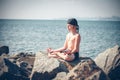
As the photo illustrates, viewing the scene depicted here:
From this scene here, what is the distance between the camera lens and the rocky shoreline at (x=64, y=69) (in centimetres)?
516

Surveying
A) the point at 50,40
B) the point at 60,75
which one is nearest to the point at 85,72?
the point at 60,75

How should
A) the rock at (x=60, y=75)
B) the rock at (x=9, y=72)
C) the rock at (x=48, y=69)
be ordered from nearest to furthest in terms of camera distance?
the rock at (x=60, y=75), the rock at (x=48, y=69), the rock at (x=9, y=72)

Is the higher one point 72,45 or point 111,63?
point 72,45

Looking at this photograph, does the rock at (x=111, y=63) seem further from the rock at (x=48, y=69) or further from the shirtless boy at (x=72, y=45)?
the rock at (x=48, y=69)

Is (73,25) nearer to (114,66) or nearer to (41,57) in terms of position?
(41,57)

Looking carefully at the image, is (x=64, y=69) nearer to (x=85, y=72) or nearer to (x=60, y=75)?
(x=60, y=75)

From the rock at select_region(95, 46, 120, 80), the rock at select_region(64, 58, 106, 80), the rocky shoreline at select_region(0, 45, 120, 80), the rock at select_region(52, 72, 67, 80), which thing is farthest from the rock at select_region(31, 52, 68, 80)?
the rock at select_region(95, 46, 120, 80)

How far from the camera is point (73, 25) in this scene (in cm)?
561

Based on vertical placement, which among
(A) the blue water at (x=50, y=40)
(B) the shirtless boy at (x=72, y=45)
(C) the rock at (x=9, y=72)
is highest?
(B) the shirtless boy at (x=72, y=45)

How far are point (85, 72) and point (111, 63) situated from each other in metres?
1.23

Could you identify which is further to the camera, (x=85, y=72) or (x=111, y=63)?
(x=111, y=63)

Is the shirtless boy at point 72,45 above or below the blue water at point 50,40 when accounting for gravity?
above

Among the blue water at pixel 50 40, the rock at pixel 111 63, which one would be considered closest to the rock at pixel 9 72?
the rock at pixel 111 63

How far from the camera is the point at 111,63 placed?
6.12 meters
